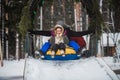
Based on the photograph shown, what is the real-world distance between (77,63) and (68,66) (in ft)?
0.87

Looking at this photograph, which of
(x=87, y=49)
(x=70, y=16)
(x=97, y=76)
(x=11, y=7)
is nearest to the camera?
(x=97, y=76)

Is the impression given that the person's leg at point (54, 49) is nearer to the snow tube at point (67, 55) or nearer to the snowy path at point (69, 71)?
the snow tube at point (67, 55)

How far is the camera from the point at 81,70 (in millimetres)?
6340

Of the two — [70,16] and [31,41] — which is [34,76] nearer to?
[31,41]

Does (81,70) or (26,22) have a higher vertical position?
(26,22)

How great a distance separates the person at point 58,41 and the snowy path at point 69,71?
5.65ft

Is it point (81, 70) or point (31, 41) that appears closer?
point (81, 70)

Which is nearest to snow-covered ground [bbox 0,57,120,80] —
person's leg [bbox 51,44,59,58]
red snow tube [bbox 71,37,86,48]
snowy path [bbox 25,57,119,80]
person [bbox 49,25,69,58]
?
snowy path [bbox 25,57,119,80]

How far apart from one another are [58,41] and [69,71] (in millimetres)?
2605

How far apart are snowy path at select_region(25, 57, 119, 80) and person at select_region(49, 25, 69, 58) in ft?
5.65

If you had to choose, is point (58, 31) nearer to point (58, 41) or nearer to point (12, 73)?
point (58, 41)

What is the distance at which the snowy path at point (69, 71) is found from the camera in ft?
19.9

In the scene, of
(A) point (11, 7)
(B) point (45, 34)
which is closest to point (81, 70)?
(B) point (45, 34)

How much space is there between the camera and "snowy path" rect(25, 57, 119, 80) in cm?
607
